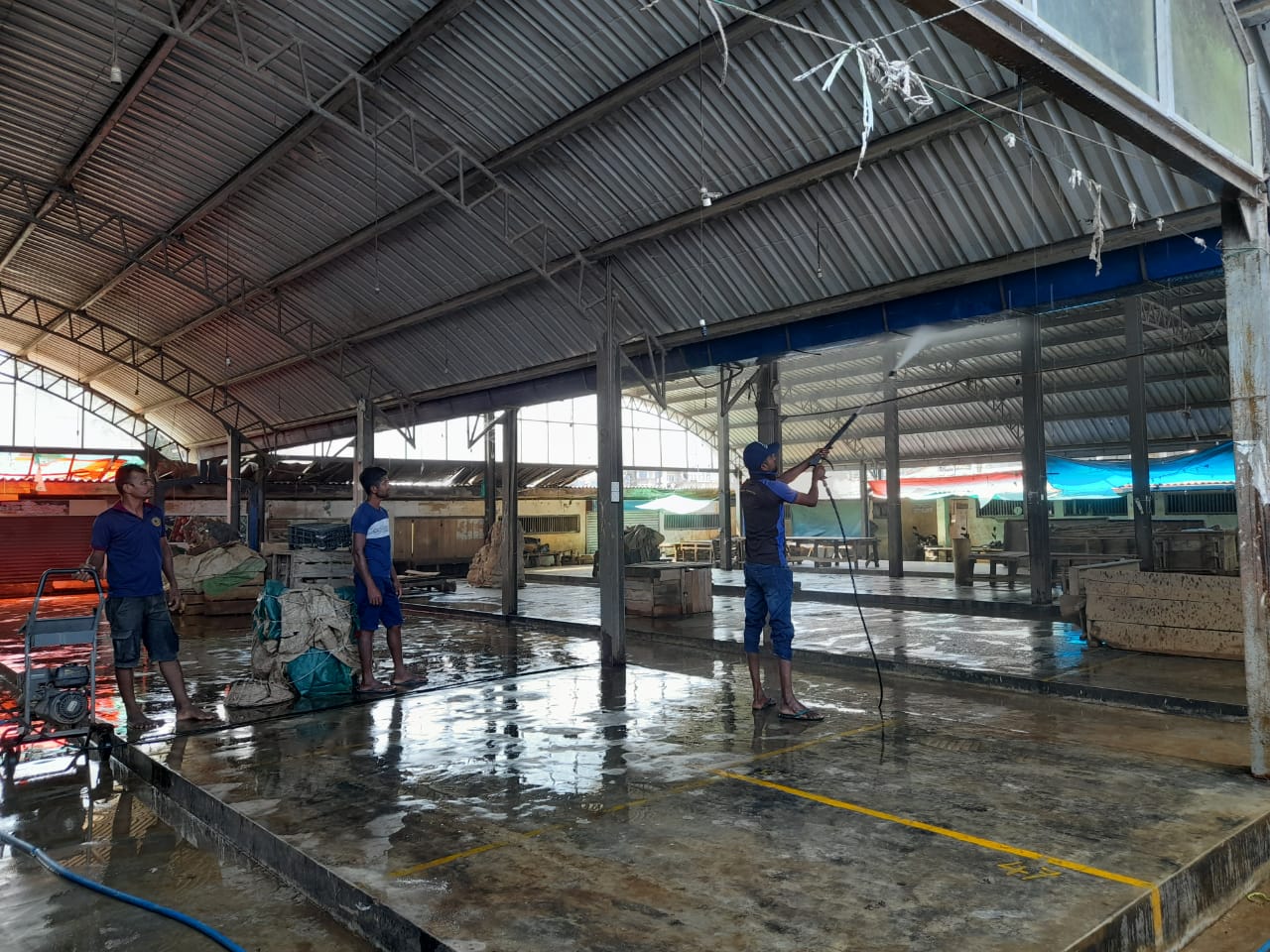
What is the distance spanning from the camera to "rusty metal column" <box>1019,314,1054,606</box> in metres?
12.9

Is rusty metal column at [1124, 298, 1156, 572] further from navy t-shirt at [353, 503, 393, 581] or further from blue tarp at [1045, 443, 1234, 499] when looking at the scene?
navy t-shirt at [353, 503, 393, 581]

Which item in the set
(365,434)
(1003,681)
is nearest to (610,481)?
(1003,681)

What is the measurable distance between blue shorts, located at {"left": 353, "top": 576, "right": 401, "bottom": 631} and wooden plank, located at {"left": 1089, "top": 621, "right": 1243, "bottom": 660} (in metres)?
7.45

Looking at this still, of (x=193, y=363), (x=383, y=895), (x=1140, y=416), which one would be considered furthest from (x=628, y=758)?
(x=193, y=363)

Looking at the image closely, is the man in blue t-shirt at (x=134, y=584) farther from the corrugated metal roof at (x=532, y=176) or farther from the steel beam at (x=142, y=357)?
the steel beam at (x=142, y=357)

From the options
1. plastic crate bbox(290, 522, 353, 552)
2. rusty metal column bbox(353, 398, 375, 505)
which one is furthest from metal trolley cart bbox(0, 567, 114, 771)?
rusty metal column bbox(353, 398, 375, 505)

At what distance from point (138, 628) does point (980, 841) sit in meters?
6.11

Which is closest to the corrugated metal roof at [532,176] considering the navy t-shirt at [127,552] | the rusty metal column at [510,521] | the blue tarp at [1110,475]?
the rusty metal column at [510,521]

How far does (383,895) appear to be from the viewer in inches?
136

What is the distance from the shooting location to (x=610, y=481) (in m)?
9.86

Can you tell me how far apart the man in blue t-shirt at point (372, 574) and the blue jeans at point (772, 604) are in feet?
10.4

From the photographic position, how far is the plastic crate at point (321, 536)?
9.08m

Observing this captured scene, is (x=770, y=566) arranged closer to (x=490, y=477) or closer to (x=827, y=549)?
(x=490, y=477)

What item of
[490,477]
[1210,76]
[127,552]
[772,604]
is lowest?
[772,604]
